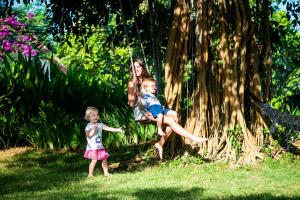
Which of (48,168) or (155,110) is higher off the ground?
(155,110)

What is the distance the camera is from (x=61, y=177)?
286 inches

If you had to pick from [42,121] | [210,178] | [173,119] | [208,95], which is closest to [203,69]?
[208,95]

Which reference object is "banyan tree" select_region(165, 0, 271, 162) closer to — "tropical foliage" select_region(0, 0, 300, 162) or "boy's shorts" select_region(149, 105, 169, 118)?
"tropical foliage" select_region(0, 0, 300, 162)

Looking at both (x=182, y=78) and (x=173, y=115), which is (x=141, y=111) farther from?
(x=182, y=78)

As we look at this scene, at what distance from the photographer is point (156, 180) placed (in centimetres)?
647

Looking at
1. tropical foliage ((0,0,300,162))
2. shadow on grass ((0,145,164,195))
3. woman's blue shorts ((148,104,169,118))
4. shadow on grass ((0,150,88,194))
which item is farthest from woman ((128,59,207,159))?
shadow on grass ((0,150,88,194))

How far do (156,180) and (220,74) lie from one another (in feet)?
6.45

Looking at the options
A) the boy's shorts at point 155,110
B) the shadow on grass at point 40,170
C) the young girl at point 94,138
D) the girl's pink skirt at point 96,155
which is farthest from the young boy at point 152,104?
the shadow on grass at point 40,170

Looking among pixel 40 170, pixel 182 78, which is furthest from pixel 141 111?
pixel 40 170

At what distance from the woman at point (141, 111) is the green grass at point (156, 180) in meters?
0.39

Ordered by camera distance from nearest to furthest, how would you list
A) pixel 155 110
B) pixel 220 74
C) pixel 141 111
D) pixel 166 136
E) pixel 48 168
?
pixel 141 111 → pixel 155 110 → pixel 166 136 → pixel 220 74 → pixel 48 168

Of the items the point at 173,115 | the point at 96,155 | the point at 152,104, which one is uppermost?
the point at 152,104

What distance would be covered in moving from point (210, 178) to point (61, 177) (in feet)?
6.51

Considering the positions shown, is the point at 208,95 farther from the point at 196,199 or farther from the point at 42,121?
the point at 42,121
